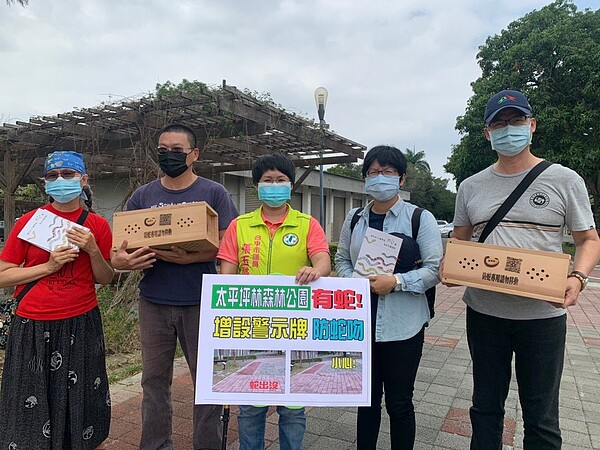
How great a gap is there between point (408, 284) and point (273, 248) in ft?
2.35

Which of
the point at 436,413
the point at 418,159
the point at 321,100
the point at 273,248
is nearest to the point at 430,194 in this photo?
the point at 418,159

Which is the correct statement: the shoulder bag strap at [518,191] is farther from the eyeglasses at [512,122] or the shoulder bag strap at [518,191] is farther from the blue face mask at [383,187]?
the blue face mask at [383,187]

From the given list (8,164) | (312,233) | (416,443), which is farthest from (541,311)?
(8,164)

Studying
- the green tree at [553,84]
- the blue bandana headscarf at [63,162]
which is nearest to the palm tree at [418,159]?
the green tree at [553,84]

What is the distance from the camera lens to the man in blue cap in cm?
208

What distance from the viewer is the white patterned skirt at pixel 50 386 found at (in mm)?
2242

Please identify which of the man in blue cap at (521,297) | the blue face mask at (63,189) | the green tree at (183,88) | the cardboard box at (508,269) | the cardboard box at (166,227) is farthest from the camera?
the green tree at (183,88)

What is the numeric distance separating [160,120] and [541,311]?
20.8 ft

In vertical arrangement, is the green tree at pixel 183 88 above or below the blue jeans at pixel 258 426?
above

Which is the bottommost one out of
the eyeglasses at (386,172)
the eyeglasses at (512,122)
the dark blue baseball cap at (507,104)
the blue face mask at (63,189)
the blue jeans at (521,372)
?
the blue jeans at (521,372)

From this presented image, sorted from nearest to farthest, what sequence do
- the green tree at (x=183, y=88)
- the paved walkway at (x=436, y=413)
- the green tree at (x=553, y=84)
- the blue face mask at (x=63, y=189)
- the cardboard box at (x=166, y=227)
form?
the cardboard box at (x=166, y=227) < the blue face mask at (x=63, y=189) < the paved walkway at (x=436, y=413) < the green tree at (x=183, y=88) < the green tree at (x=553, y=84)

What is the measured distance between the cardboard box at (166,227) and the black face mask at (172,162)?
355mm

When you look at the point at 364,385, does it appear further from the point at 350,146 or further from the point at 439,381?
the point at 350,146

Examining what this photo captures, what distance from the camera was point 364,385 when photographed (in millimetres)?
2082
